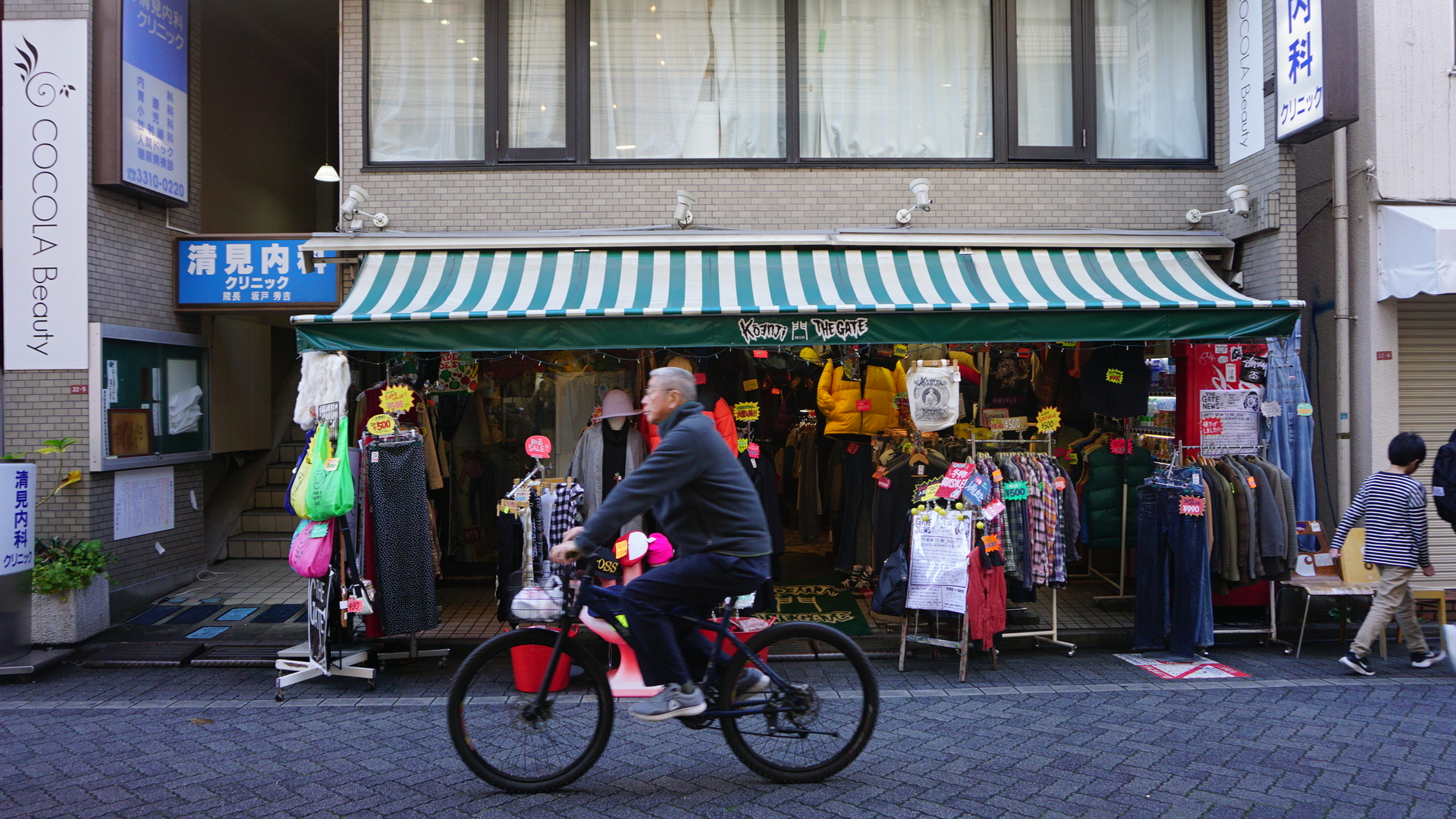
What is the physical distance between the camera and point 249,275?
338 inches

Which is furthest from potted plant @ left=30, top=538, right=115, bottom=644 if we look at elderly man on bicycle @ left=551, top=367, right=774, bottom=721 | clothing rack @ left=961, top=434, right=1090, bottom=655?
clothing rack @ left=961, top=434, right=1090, bottom=655

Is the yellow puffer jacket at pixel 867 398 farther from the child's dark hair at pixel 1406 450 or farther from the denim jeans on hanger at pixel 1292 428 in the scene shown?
the child's dark hair at pixel 1406 450

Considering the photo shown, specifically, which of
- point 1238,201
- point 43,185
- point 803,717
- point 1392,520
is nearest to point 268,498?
point 43,185

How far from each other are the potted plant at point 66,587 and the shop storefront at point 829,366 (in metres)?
2.49

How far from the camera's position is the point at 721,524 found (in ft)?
13.3

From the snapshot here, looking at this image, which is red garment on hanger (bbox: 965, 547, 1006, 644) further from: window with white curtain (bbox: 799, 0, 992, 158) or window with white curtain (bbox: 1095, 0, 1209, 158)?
window with white curtain (bbox: 1095, 0, 1209, 158)

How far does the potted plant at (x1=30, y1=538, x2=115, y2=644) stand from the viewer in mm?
6918

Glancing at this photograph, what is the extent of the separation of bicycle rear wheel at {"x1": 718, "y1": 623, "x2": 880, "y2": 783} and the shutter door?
702cm

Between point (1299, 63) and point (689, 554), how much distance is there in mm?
7089

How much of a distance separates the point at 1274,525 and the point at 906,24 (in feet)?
19.4

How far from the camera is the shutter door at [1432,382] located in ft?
26.4

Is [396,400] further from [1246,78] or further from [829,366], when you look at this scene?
[1246,78]

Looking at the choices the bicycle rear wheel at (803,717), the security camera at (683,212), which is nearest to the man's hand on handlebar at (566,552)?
the bicycle rear wheel at (803,717)

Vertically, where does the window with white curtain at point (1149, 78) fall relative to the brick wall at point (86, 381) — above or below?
above
